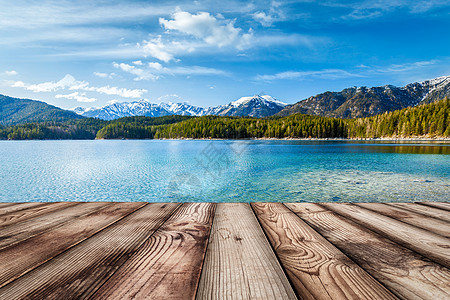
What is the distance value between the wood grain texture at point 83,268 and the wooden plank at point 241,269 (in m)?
0.61

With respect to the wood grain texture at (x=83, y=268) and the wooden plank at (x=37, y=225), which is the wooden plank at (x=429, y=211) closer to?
the wood grain texture at (x=83, y=268)

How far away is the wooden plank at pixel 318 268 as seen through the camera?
113 cm

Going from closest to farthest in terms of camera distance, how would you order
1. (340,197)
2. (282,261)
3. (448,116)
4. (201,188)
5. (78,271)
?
(78,271), (282,261), (340,197), (201,188), (448,116)

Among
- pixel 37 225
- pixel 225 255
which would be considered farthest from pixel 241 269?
pixel 37 225

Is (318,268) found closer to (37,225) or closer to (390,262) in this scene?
(390,262)

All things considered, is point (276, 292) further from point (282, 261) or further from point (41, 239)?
point (41, 239)

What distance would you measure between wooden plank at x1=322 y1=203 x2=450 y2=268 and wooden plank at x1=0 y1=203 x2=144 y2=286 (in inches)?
110

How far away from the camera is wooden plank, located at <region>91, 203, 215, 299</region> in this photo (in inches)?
43.5

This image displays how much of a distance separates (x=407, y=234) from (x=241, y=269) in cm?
177

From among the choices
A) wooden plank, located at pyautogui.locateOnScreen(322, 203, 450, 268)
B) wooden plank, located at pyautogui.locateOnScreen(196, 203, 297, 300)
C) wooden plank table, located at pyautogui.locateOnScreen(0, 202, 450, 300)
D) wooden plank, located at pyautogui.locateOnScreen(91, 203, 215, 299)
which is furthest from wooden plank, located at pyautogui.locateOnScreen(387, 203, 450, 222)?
wooden plank, located at pyautogui.locateOnScreen(91, 203, 215, 299)

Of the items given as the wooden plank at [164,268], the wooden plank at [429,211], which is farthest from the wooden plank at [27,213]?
the wooden plank at [429,211]

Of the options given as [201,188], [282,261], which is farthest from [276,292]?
[201,188]

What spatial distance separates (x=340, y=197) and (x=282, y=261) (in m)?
14.9

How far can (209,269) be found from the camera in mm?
1332
